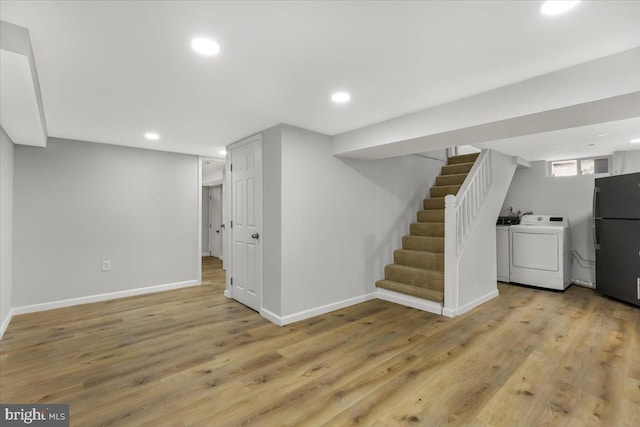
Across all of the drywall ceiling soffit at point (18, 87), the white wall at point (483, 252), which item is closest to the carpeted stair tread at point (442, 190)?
the white wall at point (483, 252)

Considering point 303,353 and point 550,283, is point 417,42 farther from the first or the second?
point 550,283

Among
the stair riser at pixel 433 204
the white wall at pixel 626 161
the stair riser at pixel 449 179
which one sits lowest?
the stair riser at pixel 433 204

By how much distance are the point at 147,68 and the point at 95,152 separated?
2.89 metres

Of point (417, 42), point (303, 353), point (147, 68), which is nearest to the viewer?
point (417, 42)

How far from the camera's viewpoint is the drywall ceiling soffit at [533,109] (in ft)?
6.05

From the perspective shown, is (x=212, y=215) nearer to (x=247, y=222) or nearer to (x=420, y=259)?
(x=247, y=222)

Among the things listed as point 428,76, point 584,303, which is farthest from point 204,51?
point 584,303

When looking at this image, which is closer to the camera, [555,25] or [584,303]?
[555,25]

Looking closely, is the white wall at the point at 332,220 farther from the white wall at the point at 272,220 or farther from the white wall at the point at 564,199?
the white wall at the point at 564,199

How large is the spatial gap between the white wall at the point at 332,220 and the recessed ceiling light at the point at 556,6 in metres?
2.35

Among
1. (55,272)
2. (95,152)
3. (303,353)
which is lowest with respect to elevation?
(303,353)

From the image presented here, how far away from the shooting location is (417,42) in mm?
1702

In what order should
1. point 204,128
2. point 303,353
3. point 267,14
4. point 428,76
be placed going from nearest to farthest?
point 267,14, point 428,76, point 303,353, point 204,128

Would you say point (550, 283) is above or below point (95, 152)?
below
